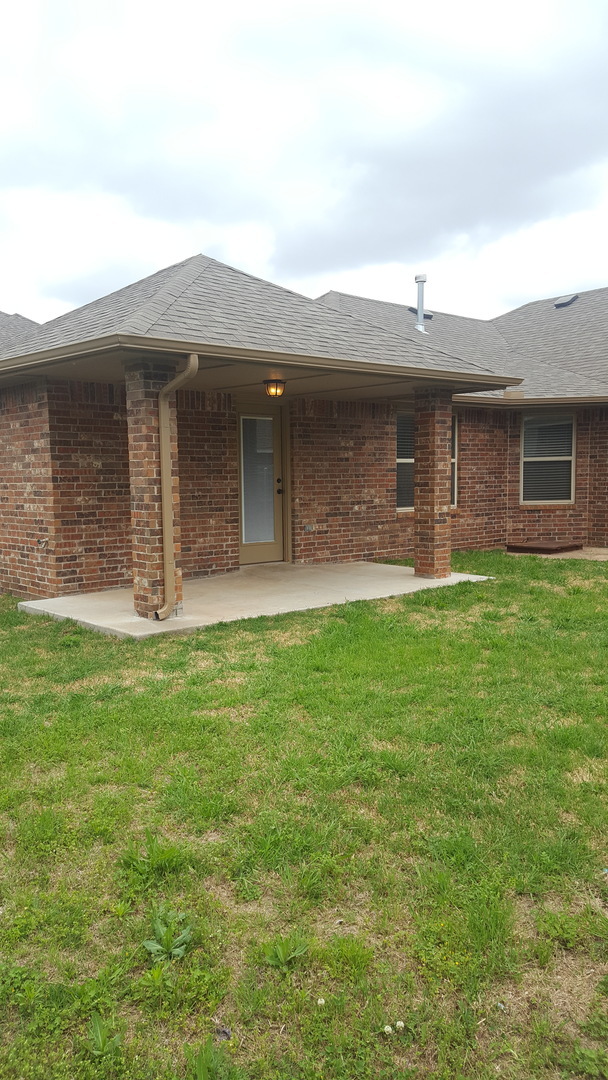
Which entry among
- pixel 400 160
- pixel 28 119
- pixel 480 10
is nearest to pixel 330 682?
pixel 480 10

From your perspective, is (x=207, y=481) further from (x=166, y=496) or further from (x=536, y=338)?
(x=536, y=338)

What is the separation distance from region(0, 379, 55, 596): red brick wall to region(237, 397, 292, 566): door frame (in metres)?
2.62

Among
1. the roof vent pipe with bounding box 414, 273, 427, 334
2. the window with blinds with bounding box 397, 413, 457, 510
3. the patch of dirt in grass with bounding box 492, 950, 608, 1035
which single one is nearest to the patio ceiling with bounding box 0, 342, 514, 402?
the window with blinds with bounding box 397, 413, 457, 510

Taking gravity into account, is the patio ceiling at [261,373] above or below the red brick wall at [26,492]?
above

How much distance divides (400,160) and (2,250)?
18245 mm

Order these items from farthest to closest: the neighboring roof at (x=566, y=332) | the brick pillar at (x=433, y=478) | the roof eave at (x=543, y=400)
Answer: the neighboring roof at (x=566, y=332)
the roof eave at (x=543, y=400)
the brick pillar at (x=433, y=478)

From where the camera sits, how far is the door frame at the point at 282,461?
31.9 feet

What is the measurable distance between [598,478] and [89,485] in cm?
870

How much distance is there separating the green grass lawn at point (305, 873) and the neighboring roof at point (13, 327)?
7095 millimetres

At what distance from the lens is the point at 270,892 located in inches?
106

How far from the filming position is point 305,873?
2760mm

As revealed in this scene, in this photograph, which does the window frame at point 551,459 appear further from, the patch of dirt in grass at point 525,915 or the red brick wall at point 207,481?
the patch of dirt in grass at point 525,915

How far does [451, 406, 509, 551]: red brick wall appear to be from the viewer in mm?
12266

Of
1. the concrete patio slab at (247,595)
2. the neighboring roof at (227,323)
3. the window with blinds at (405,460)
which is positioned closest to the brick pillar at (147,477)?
the concrete patio slab at (247,595)
